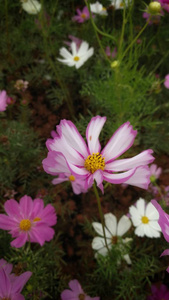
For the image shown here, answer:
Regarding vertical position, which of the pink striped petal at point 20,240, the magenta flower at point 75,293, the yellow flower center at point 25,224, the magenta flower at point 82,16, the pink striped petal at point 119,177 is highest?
the magenta flower at point 82,16

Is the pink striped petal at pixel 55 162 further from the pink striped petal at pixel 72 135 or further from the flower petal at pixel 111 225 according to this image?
the flower petal at pixel 111 225

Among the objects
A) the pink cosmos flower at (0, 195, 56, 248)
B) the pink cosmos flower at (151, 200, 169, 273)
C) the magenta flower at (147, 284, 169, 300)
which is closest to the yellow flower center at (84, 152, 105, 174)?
the pink cosmos flower at (151, 200, 169, 273)

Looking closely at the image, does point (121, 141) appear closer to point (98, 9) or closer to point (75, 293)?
point (75, 293)

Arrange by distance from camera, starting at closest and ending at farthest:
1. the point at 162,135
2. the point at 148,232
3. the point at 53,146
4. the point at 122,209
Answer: the point at 53,146 → the point at 148,232 → the point at 122,209 → the point at 162,135

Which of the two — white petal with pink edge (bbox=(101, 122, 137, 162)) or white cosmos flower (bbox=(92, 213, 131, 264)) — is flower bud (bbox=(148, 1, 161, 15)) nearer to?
white petal with pink edge (bbox=(101, 122, 137, 162))

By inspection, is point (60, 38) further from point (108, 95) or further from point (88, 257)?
point (88, 257)

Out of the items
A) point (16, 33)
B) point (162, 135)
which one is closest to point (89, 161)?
point (162, 135)

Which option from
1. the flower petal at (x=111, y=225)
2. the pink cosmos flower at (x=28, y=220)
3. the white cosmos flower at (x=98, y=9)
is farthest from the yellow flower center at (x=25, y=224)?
the white cosmos flower at (x=98, y=9)
